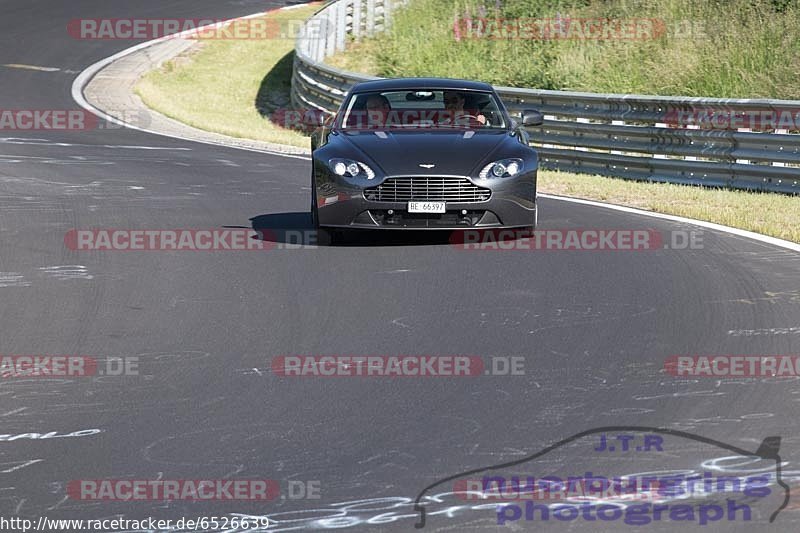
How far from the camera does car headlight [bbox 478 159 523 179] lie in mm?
12062

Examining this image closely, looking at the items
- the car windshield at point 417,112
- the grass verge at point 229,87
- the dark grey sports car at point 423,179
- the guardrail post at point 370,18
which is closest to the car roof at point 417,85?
the car windshield at point 417,112

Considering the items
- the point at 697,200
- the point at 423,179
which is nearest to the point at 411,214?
the point at 423,179

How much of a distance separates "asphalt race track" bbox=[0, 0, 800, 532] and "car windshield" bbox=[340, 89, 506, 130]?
113 cm

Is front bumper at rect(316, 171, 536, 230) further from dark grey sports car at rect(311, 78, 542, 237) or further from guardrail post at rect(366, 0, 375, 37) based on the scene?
guardrail post at rect(366, 0, 375, 37)

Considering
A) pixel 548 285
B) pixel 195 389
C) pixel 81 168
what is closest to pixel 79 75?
pixel 81 168

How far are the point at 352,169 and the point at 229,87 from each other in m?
22.2

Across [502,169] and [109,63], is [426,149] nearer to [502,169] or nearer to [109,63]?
[502,169]

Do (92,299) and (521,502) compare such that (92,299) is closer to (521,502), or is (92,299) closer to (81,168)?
(521,502)

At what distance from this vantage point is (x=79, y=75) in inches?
1341

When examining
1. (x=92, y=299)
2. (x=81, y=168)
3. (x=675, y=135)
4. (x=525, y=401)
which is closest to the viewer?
(x=525, y=401)

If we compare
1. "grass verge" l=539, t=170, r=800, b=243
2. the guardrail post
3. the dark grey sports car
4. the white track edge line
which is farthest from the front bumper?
the guardrail post

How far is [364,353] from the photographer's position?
309 inches

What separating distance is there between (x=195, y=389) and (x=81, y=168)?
12543mm

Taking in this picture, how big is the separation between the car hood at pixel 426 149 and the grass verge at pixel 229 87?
12.3 metres
